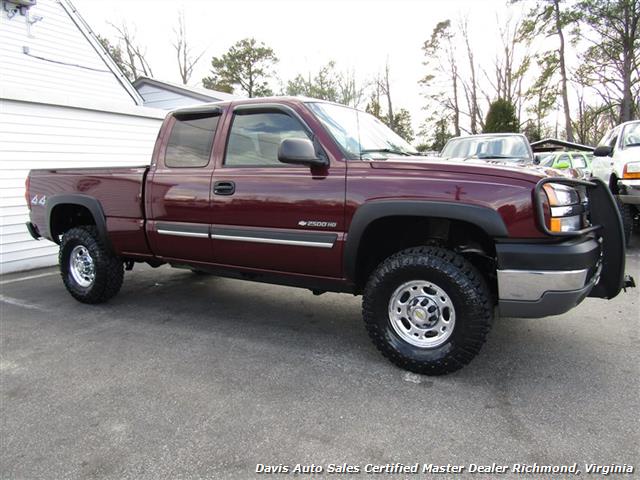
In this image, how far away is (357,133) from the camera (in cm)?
353

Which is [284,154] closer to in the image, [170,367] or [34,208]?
[170,367]

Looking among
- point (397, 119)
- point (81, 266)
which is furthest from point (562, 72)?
point (81, 266)

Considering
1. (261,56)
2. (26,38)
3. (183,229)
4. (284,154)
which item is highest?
(261,56)

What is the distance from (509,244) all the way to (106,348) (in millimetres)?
3138

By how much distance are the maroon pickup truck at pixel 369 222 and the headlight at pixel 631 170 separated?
3.96m

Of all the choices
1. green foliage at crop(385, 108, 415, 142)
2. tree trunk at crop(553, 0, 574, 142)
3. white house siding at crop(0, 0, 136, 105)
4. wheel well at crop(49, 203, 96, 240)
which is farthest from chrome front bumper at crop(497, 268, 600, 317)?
green foliage at crop(385, 108, 415, 142)

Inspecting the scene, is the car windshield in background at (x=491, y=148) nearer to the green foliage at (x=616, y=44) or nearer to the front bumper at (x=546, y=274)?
the front bumper at (x=546, y=274)

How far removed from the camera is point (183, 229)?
12.6ft

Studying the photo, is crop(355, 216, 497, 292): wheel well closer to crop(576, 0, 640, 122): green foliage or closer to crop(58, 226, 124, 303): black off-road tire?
crop(58, 226, 124, 303): black off-road tire

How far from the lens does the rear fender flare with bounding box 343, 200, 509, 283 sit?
2.64 meters

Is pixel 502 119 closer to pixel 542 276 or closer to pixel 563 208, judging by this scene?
pixel 563 208

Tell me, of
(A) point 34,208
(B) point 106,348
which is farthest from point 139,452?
(A) point 34,208

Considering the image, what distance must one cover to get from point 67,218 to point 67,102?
2985mm

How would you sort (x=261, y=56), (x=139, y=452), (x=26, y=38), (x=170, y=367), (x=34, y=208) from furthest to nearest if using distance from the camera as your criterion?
1. (x=261, y=56)
2. (x=26, y=38)
3. (x=34, y=208)
4. (x=170, y=367)
5. (x=139, y=452)
